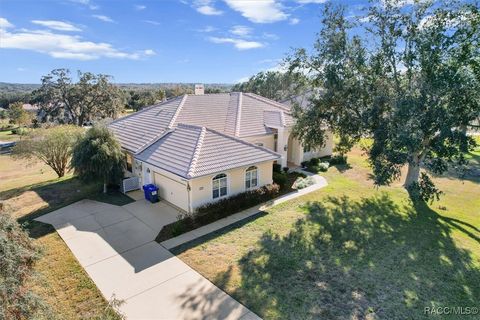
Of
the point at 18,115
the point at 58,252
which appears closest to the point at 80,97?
the point at 18,115

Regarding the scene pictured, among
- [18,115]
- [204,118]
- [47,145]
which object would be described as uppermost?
[204,118]

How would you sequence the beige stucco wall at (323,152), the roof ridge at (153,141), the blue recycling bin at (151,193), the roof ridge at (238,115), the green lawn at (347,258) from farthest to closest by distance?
the beige stucco wall at (323,152) → the roof ridge at (238,115) → the roof ridge at (153,141) → the blue recycling bin at (151,193) → the green lawn at (347,258)

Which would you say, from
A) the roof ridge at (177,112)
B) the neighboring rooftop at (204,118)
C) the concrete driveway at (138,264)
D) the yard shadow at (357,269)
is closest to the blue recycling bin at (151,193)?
the concrete driveway at (138,264)

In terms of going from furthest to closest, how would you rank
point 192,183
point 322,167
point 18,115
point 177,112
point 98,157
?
1. point 18,115
2. point 322,167
3. point 177,112
4. point 98,157
5. point 192,183

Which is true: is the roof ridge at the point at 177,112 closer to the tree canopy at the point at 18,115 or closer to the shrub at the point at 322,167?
the shrub at the point at 322,167

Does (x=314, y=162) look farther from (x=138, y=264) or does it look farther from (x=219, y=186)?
(x=138, y=264)

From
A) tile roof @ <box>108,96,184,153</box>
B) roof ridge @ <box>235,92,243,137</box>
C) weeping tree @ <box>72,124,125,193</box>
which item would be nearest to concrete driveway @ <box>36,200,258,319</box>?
weeping tree @ <box>72,124,125,193</box>

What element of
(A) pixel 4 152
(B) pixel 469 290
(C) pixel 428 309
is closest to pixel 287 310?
(C) pixel 428 309
